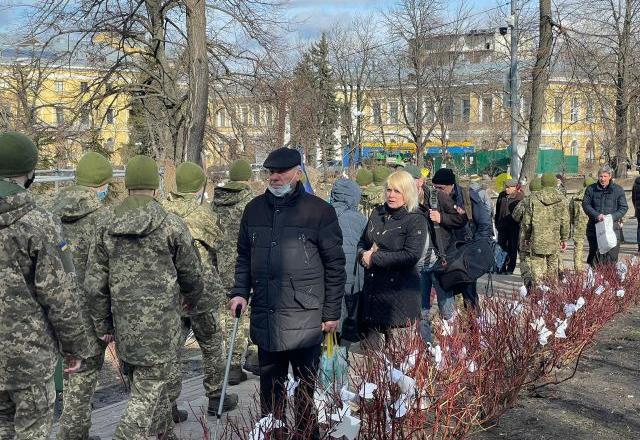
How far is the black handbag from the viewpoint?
19.0 feet

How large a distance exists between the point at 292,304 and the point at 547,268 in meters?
5.87

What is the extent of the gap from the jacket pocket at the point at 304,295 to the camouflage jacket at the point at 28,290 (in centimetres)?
118

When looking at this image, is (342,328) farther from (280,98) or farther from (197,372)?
(280,98)

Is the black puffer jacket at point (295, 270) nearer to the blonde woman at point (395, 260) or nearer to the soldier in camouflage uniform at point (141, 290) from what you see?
the soldier in camouflage uniform at point (141, 290)

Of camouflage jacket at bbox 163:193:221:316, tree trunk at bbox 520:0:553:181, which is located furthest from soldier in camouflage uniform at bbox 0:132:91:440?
tree trunk at bbox 520:0:553:181

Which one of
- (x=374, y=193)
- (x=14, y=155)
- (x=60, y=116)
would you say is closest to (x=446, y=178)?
(x=374, y=193)

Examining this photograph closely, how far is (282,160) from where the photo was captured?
14.1 ft

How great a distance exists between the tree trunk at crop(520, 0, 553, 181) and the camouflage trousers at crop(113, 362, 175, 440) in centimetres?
1260

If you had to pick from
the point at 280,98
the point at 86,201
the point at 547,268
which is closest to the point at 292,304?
the point at 86,201

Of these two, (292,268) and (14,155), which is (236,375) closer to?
(292,268)

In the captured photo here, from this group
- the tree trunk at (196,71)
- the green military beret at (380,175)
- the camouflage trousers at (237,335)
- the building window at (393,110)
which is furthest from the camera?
the building window at (393,110)

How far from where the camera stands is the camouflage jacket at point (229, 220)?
22.4 feet

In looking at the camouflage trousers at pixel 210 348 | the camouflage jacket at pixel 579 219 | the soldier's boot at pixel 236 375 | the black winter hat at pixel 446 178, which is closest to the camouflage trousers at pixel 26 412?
the camouflage trousers at pixel 210 348

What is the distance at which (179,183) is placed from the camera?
18.5 ft
